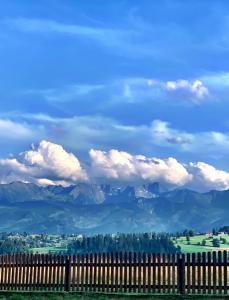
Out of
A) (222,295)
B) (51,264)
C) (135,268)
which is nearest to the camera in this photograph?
(222,295)

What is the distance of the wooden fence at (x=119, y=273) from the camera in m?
30.4

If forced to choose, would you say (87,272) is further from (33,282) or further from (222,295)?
(222,295)

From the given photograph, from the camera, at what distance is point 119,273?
1299 inches

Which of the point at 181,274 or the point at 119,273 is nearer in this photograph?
the point at 181,274

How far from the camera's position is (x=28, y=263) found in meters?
36.5

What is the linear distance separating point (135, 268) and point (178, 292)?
2861mm

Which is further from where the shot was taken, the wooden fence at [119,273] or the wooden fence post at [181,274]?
the wooden fence post at [181,274]

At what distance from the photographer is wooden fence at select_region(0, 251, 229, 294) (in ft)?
99.7

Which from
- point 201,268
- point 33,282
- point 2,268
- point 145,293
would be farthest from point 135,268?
point 2,268

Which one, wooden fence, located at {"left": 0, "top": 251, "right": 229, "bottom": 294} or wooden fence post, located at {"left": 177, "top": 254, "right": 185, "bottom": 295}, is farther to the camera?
wooden fence post, located at {"left": 177, "top": 254, "right": 185, "bottom": 295}

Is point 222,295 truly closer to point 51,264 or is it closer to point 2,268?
point 51,264

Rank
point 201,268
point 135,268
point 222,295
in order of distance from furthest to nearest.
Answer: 1. point 135,268
2. point 201,268
3. point 222,295

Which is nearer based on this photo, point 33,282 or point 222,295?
point 222,295

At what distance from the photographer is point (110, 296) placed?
30047mm
